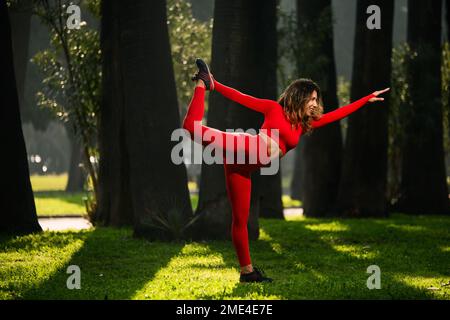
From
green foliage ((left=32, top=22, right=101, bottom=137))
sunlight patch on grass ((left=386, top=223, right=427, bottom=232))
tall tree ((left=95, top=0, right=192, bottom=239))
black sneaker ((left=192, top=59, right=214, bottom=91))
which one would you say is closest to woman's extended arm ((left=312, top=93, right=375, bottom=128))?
black sneaker ((left=192, top=59, right=214, bottom=91))

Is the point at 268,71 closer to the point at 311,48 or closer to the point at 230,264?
the point at 230,264

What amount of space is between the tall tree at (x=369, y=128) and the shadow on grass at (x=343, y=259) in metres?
1.26

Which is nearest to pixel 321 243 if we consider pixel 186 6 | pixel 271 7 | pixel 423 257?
pixel 423 257

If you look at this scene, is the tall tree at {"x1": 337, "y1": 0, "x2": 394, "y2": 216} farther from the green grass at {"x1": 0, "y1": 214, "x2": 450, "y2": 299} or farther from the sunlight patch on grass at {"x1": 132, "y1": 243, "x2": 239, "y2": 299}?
the sunlight patch on grass at {"x1": 132, "y1": 243, "x2": 239, "y2": 299}

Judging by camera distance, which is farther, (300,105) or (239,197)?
(239,197)

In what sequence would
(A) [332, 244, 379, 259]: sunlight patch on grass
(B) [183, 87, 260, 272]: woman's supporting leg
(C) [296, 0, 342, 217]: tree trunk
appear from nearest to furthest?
(B) [183, 87, 260, 272]: woman's supporting leg → (A) [332, 244, 379, 259]: sunlight patch on grass → (C) [296, 0, 342, 217]: tree trunk

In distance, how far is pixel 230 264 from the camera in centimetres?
1055

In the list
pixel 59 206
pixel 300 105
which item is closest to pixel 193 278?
pixel 300 105

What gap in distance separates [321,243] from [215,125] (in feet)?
8.06

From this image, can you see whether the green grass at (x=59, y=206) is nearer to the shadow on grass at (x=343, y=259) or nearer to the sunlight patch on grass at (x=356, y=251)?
the shadow on grass at (x=343, y=259)

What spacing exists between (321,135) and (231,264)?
9425mm

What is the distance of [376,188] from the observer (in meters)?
18.2

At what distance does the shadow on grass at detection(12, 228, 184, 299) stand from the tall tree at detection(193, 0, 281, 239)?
0.78 metres

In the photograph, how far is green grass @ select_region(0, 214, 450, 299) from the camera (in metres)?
8.13
